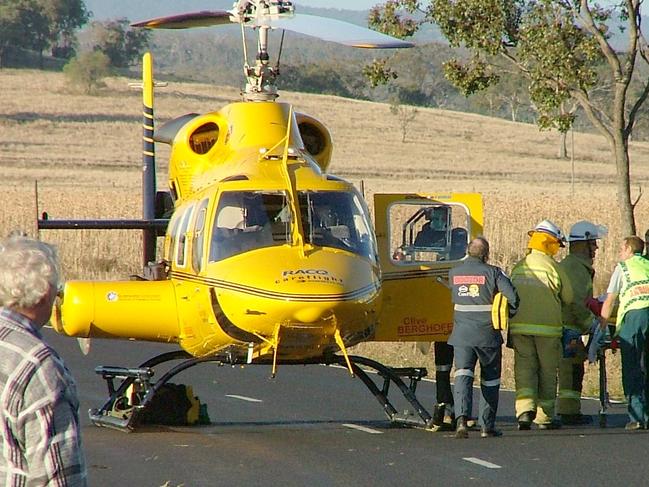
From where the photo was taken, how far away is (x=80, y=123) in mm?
82812

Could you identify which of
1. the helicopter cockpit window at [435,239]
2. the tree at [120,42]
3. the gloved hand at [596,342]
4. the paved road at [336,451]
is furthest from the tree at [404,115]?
the gloved hand at [596,342]

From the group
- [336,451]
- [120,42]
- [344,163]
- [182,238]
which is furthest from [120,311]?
[120,42]

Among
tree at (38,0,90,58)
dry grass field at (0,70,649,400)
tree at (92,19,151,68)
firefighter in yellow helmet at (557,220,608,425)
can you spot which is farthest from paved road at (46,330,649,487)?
tree at (38,0,90,58)

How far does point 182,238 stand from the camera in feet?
43.9

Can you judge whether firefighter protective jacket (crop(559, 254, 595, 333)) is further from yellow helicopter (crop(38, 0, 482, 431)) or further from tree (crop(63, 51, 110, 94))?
tree (crop(63, 51, 110, 94))

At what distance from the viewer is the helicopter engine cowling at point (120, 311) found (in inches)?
507

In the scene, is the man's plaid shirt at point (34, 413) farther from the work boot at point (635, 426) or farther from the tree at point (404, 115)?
the tree at point (404, 115)

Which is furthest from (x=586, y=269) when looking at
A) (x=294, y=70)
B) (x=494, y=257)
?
(x=294, y=70)

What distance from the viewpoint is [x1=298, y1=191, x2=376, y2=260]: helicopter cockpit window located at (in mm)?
12336

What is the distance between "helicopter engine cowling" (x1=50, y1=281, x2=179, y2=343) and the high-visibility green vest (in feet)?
13.9

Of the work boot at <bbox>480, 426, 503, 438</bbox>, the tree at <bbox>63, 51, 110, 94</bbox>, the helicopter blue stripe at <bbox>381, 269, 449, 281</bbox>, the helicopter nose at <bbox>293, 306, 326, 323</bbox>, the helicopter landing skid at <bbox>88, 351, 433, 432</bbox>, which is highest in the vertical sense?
the tree at <bbox>63, 51, 110, 94</bbox>

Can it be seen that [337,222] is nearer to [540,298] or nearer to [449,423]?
[540,298]

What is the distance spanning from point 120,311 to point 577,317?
175 inches

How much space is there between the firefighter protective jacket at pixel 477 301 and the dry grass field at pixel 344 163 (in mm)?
6801
